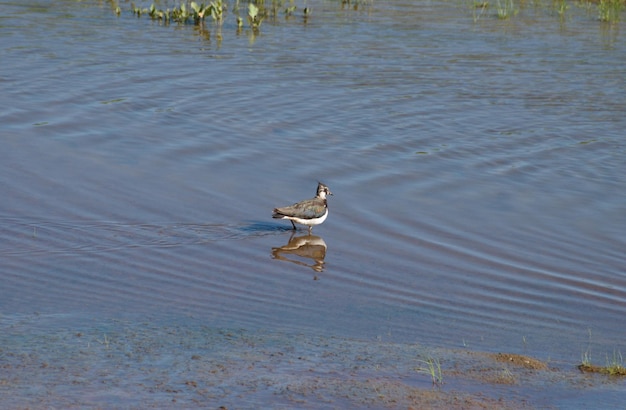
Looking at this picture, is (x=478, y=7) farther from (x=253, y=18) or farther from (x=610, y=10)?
(x=253, y=18)

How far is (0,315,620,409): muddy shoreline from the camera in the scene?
6.27 m

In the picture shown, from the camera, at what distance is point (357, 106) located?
16.4m

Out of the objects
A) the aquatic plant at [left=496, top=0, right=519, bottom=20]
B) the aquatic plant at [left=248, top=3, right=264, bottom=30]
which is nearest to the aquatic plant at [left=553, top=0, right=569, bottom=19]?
the aquatic plant at [left=496, top=0, right=519, bottom=20]

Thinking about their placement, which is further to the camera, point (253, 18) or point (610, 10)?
point (610, 10)

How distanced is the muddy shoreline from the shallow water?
470 millimetres

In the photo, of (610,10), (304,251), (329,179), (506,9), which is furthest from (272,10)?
(304,251)

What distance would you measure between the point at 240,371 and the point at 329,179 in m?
6.27

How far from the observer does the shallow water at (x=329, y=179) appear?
343 inches

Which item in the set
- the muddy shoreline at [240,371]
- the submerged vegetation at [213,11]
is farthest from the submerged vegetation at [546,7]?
the muddy shoreline at [240,371]

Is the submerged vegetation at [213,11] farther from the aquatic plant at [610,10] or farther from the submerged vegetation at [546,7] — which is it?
the aquatic plant at [610,10]

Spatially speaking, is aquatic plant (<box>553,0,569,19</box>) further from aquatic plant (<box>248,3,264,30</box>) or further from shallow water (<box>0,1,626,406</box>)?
aquatic plant (<box>248,3,264,30</box>)

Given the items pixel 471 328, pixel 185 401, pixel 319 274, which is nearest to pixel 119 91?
pixel 319 274

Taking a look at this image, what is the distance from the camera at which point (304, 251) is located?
34.1 feet

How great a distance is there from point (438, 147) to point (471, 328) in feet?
20.6
